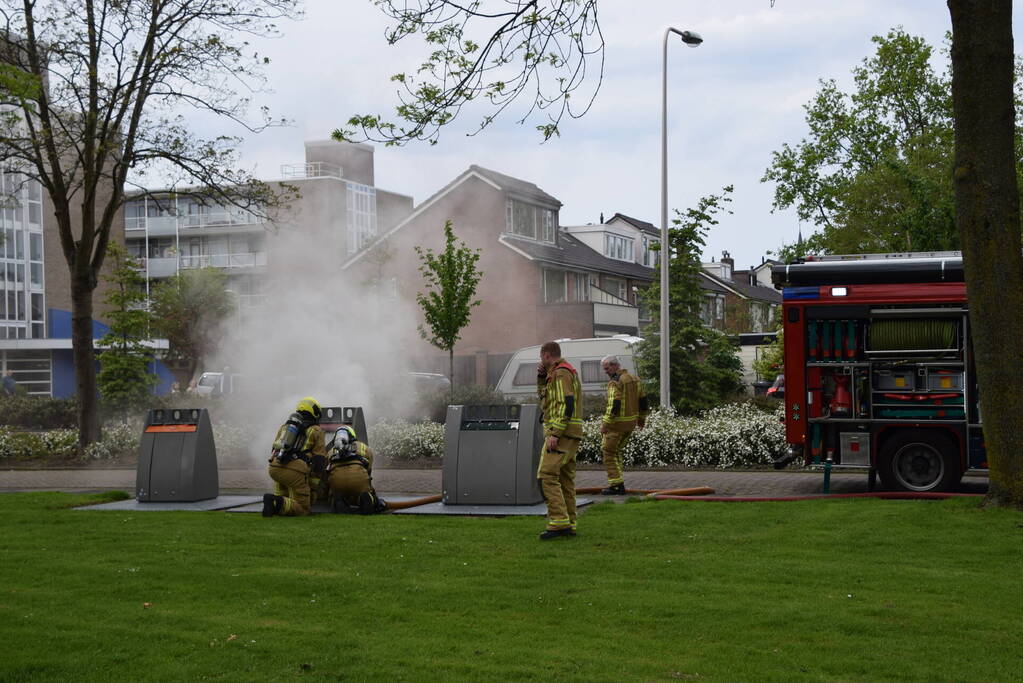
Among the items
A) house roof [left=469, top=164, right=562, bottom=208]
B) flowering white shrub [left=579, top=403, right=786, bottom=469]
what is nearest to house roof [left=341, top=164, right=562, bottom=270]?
house roof [left=469, top=164, right=562, bottom=208]

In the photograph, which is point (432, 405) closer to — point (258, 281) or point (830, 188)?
point (258, 281)

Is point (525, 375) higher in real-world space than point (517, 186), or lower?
lower

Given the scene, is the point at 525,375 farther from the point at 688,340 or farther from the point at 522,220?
the point at 522,220

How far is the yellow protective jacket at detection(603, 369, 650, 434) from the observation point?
49.5 ft

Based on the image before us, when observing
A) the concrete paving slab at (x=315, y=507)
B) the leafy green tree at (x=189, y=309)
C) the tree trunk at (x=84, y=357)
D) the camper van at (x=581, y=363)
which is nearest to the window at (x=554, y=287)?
the leafy green tree at (x=189, y=309)

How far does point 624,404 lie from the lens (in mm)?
15148

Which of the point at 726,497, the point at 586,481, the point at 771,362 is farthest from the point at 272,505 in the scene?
the point at 771,362

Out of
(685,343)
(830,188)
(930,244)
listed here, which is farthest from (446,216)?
(930,244)

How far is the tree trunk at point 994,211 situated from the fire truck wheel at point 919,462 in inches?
96.9

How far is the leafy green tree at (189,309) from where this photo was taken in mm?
51219

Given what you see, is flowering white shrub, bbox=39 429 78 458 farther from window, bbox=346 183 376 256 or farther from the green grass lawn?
the green grass lawn

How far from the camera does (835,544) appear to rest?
10.1 metres

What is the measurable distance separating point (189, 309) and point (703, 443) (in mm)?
40049

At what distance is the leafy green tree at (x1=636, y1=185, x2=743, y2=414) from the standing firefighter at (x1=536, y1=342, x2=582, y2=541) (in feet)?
54.2
